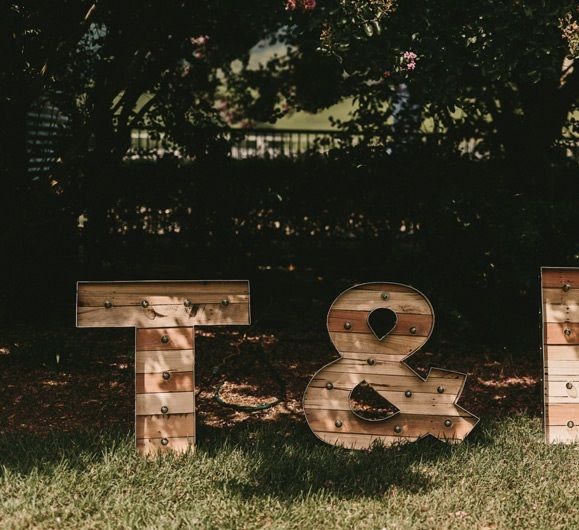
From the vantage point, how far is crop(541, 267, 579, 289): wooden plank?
16.0 feet

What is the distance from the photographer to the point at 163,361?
4598mm

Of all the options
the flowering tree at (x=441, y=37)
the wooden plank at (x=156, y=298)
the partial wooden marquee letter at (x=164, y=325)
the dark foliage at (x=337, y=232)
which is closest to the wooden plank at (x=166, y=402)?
the partial wooden marquee letter at (x=164, y=325)

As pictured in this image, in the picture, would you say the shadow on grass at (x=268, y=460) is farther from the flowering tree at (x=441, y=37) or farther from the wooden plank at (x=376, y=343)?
the flowering tree at (x=441, y=37)

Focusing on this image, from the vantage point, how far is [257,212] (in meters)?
10.1

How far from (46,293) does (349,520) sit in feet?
15.6

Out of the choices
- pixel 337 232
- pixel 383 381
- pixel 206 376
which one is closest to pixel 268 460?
pixel 383 381

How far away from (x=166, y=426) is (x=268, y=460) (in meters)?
0.62

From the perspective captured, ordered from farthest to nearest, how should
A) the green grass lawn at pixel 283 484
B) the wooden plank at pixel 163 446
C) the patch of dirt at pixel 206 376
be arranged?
the patch of dirt at pixel 206 376, the wooden plank at pixel 163 446, the green grass lawn at pixel 283 484

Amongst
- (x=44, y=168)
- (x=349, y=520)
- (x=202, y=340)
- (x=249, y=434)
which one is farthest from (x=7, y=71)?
(x=349, y=520)

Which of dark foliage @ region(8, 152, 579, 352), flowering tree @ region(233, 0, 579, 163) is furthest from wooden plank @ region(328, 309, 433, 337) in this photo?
dark foliage @ region(8, 152, 579, 352)

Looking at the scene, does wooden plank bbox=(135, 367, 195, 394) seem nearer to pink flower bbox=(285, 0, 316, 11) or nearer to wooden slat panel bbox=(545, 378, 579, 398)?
wooden slat panel bbox=(545, 378, 579, 398)

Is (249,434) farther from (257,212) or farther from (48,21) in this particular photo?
(257,212)

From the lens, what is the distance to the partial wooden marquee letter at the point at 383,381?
4754 mm

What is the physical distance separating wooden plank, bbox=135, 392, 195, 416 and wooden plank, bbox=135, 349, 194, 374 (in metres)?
0.14
